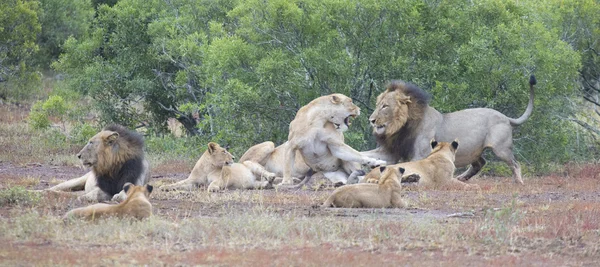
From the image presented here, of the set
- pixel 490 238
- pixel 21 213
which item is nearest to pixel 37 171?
pixel 21 213

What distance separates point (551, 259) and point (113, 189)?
543cm

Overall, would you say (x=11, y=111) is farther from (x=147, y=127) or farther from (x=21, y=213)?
(x=21, y=213)

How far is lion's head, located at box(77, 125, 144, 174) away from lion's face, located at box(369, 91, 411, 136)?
175 inches

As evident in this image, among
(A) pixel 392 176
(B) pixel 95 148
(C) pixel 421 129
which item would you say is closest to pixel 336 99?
(C) pixel 421 129

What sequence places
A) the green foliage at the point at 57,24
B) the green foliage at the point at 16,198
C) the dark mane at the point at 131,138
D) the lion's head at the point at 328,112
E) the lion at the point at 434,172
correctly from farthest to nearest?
the green foliage at the point at 57,24
the lion's head at the point at 328,112
the lion at the point at 434,172
the dark mane at the point at 131,138
the green foliage at the point at 16,198

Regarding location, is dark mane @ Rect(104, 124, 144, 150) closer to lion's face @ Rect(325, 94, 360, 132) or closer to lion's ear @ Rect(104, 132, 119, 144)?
lion's ear @ Rect(104, 132, 119, 144)

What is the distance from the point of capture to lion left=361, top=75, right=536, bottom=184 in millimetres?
15125

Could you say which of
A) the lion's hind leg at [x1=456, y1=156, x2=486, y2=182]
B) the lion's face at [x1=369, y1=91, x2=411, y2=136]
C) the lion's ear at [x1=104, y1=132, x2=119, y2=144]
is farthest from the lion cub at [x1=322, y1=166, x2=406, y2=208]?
the lion's hind leg at [x1=456, y1=156, x2=486, y2=182]

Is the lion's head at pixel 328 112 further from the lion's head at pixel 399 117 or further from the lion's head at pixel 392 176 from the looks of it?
the lion's head at pixel 392 176

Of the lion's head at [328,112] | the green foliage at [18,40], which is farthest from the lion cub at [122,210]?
the green foliage at [18,40]

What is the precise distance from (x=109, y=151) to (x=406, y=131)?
16.8 feet

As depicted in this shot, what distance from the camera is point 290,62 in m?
17.9

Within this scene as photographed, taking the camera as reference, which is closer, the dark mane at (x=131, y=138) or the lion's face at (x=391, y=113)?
the dark mane at (x=131, y=138)

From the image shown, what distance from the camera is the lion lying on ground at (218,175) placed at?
45.1ft
